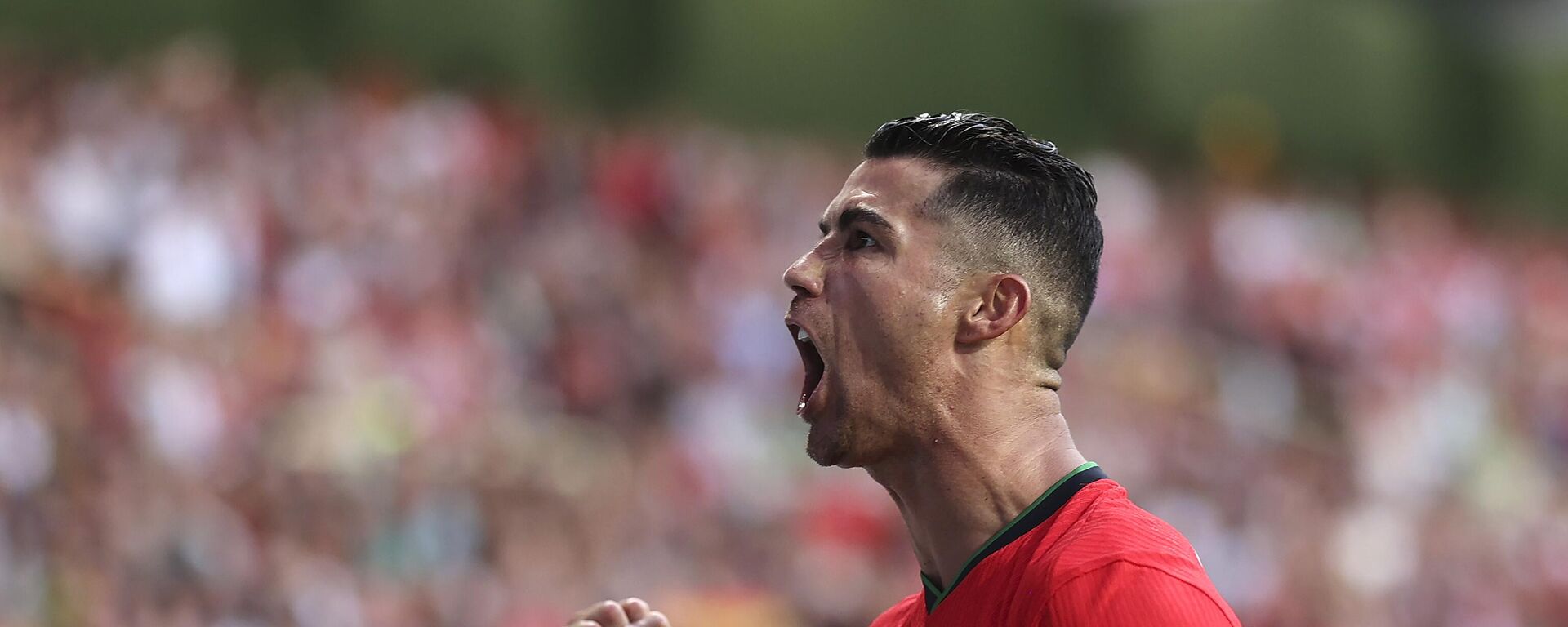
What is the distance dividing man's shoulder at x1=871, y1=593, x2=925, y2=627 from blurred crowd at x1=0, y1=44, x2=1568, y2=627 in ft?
14.6

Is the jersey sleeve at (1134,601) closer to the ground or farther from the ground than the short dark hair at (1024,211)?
closer to the ground

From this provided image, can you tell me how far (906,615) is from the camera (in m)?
2.21

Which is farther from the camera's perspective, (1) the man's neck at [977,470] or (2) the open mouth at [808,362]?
(2) the open mouth at [808,362]

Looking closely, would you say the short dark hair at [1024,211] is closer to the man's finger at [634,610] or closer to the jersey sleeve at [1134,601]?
the jersey sleeve at [1134,601]

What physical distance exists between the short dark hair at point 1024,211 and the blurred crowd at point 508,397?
189 inches

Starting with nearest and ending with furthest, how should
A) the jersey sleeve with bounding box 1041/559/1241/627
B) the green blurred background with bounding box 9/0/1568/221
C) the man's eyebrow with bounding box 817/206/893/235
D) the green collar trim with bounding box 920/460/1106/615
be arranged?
the jersey sleeve with bounding box 1041/559/1241/627, the green collar trim with bounding box 920/460/1106/615, the man's eyebrow with bounding box 817/206/893/235, the green blurred background with bounding box 9/0/1568/221

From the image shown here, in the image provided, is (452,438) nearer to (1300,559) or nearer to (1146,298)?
(1300,559)

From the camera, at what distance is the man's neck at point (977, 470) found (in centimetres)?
200

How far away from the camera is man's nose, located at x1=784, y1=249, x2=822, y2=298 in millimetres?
2072

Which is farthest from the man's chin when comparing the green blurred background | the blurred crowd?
the green blurred background

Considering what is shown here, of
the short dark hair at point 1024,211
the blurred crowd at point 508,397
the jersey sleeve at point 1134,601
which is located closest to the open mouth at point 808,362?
the short dark hair at point 1024,211

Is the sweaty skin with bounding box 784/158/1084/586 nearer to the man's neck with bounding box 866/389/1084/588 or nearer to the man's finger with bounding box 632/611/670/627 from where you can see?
the man's neck with bounding box 866/389/1084/588

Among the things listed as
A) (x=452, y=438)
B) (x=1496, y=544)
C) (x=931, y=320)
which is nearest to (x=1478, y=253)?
(x=1496, y=544)

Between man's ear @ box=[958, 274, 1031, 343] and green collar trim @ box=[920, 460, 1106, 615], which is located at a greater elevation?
man's ear @ box=[958, 274, 1031, 343]
